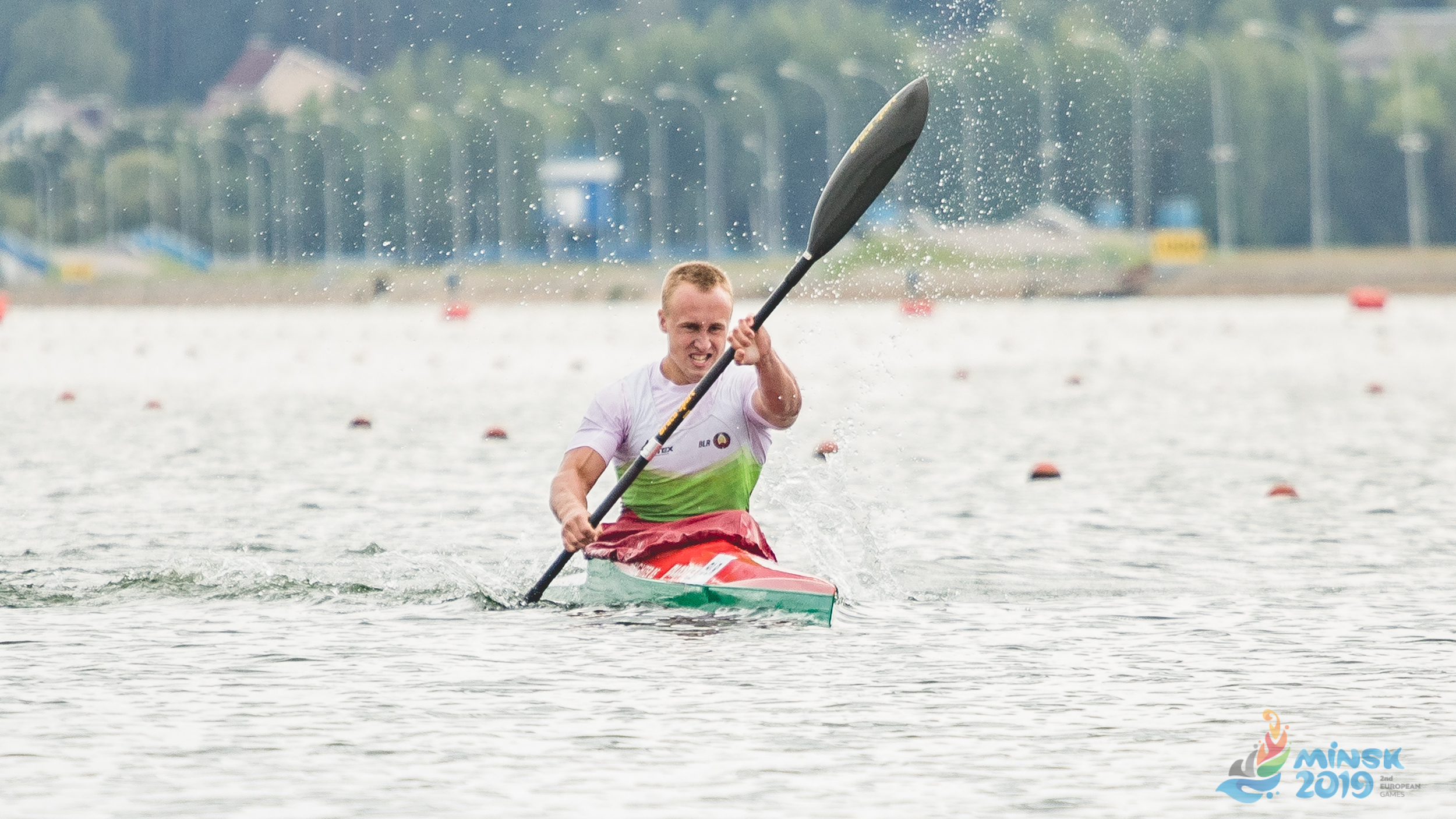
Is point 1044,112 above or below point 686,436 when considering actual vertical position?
above

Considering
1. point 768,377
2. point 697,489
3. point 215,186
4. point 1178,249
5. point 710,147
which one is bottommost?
point 697,489

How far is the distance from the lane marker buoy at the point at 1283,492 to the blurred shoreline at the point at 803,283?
3931cm

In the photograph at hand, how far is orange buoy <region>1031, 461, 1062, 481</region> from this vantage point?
15.8m

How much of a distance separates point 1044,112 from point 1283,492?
78.4 meters

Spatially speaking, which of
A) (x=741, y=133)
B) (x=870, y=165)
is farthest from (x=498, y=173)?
(x=870, y=165)

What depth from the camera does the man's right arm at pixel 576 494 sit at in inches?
359

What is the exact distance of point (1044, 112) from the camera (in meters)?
91.6

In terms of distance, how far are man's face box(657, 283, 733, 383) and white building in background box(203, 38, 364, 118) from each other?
15649 centimetres

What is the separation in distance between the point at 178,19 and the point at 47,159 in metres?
38.0

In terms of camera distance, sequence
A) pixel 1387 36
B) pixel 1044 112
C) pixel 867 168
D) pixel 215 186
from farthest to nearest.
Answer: pixel 1387 36
pixel 215 186
pixel 1044 112
pixel 867 168

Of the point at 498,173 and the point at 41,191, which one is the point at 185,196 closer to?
the point at 41,191

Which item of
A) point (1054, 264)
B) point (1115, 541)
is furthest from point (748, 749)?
point (1054, 264)

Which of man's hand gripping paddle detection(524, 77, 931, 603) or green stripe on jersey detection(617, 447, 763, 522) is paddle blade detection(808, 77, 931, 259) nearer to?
man's hand gripping paddle detection(524, 77, 931, 603)

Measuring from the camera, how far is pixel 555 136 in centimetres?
12588
